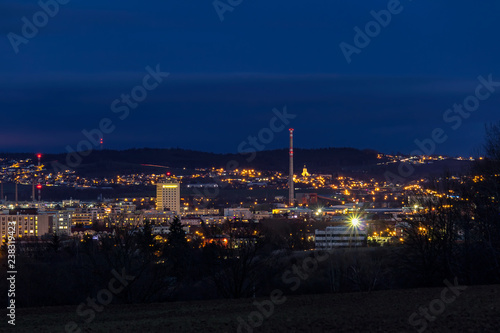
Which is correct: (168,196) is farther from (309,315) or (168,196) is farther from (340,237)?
(309,315)

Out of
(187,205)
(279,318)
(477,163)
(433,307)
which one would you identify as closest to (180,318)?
(279,318)

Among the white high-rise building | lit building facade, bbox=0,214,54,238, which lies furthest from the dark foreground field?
the white high-rise building

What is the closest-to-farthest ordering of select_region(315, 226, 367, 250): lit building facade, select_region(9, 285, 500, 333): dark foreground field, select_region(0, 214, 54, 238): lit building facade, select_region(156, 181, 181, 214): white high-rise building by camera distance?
1. select_region(9, 285, 500, 333): dark foreground field
2. select_region(315, 226, 367, 250): lit building facade
3. select_region(0, 214, 54, 238): lit building facade
4. select_region(156, 181, 181, 214): white high-rise building

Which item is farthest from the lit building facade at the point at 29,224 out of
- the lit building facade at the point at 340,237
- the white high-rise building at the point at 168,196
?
the white high-rise building at the point at 168,196

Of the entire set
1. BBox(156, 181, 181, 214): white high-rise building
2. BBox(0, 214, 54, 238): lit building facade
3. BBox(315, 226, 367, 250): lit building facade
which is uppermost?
BBox(156, 181, 181, 214): white high-rise building

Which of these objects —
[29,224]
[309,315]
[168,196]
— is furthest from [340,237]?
[168,196]

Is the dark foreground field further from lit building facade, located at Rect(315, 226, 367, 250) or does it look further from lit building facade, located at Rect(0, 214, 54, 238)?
lit building facade, located at Rect(0, 214, 54, 238)

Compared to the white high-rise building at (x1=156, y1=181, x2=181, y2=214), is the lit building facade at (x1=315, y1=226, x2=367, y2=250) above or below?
below

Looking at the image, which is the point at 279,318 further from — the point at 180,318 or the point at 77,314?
the point at 77,314
